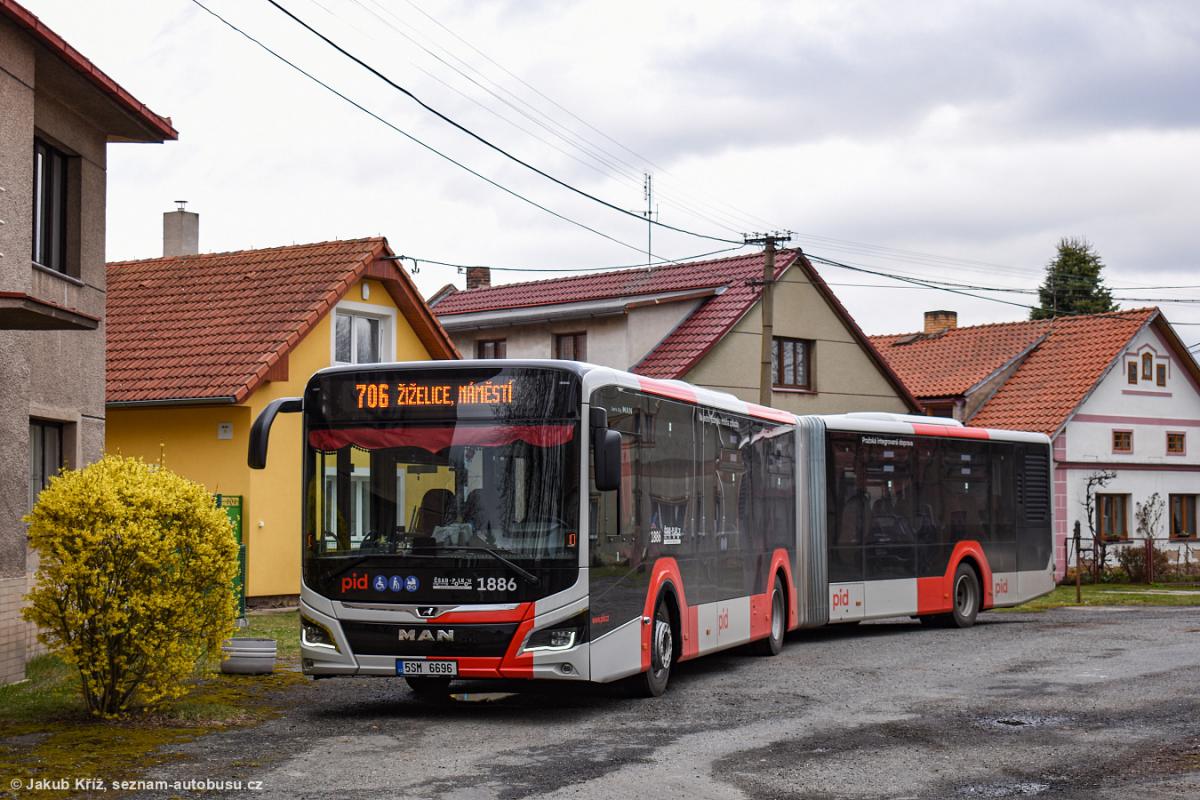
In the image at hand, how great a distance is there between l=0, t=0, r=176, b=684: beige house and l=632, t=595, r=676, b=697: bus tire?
5.51 meters

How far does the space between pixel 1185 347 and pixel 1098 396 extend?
13.9ft

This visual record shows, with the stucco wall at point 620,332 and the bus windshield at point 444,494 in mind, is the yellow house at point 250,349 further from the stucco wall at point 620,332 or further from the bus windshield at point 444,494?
the bus windshield at point 444,494

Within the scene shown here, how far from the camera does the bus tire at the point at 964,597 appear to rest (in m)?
23.1

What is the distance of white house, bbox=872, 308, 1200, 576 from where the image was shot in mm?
43000

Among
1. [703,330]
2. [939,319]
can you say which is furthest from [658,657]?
[939,319]

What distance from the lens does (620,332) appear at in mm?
38312

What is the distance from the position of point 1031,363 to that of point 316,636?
37.0 metres

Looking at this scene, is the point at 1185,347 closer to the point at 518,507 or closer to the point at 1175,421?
the point at 1175,421

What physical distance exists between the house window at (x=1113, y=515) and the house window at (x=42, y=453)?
105ft

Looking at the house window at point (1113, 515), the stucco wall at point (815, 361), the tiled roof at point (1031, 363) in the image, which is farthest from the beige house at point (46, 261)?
the house window at point (1113, 515)

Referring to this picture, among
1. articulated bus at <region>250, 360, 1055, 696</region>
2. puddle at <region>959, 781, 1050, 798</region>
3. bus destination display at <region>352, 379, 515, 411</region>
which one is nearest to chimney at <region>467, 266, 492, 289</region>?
articulated bus at <region>250, 360, 1055, 696</region>

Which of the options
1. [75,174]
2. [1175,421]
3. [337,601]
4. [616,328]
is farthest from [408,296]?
[1175,421]

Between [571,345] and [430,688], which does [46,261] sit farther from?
[571,345]

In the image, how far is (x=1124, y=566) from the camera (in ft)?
134
